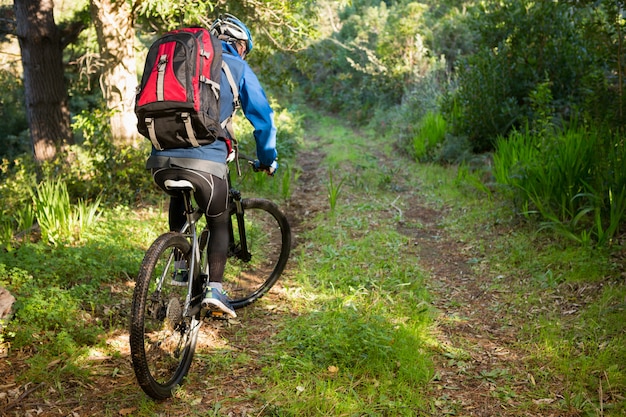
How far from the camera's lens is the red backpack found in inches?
110

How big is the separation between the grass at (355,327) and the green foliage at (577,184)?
0.73ft

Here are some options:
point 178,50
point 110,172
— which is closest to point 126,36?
point 110,172

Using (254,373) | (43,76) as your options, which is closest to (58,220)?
(254,373)

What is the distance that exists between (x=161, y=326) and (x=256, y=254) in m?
2.12

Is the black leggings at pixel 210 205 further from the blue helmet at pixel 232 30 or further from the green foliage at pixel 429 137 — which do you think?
the green foliage at pixel 429 137

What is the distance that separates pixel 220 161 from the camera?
10.0 ft

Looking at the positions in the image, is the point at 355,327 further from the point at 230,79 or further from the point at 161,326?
the point at 230,79

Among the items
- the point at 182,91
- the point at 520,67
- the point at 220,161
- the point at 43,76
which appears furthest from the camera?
the point at 43,76

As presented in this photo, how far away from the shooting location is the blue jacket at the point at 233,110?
2.98 meters

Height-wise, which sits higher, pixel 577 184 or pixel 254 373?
pixel 577 184

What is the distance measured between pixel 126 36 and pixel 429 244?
4421 millimetres

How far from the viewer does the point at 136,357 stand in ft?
8.66

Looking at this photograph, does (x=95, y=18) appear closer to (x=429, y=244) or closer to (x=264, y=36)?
(x=264, y=36)

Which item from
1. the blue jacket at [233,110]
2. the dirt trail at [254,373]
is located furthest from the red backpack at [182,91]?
the dirt trail at [254,373]
